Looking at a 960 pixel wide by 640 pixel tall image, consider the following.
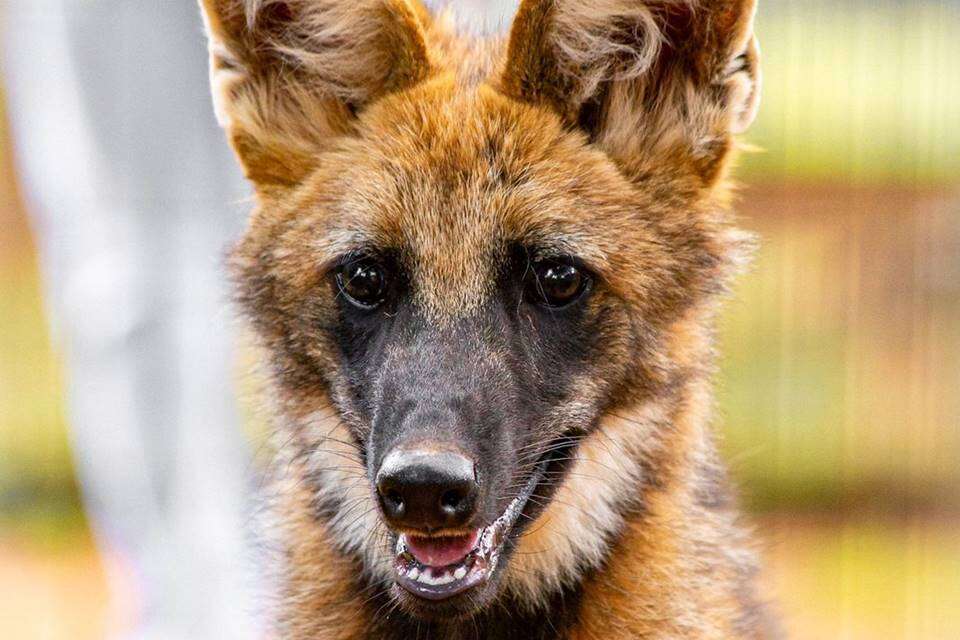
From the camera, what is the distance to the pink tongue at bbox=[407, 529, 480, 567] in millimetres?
3457

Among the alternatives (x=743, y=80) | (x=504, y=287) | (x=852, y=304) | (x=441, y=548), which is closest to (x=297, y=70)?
(x=504, y=287)

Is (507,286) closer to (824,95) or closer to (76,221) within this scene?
(76,221)

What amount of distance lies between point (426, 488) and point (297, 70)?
1574mm

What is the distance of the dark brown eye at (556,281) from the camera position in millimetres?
3652

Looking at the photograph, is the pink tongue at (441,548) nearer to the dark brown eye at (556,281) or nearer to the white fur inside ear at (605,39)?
the dark brown eye at (556,281)

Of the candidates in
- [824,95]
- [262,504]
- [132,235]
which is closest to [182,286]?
[132,235]

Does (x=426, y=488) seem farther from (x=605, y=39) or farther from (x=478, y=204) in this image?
(x=605, y=39)

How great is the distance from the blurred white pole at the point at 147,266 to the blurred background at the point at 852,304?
12.6ft

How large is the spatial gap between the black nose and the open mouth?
187 mm

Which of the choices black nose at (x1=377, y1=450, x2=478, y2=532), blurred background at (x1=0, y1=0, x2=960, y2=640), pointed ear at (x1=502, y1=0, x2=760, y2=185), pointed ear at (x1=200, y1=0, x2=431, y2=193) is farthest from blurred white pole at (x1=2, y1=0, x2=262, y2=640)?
blurred background at (x1=0, y1=0, x2=960, y2=640)

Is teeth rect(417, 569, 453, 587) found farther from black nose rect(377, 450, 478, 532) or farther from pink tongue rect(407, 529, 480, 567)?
black nose rect(377, 450, 478, 532)

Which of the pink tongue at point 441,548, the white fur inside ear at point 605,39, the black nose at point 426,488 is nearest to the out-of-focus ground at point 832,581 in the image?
the white fur inside ear at point 605,39

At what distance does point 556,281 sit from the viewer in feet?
12.0

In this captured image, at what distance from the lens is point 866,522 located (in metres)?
9.16
